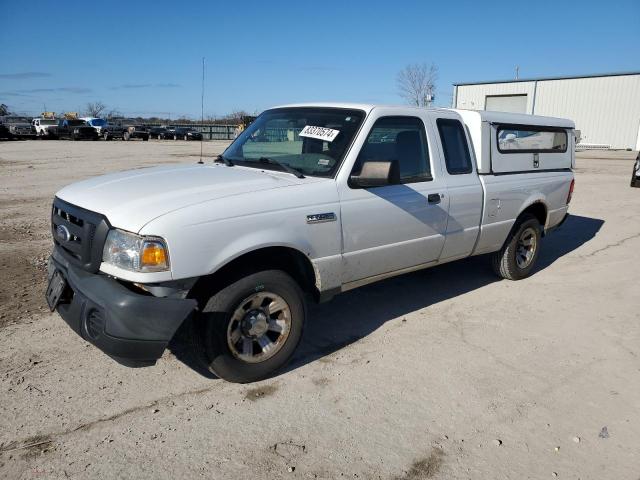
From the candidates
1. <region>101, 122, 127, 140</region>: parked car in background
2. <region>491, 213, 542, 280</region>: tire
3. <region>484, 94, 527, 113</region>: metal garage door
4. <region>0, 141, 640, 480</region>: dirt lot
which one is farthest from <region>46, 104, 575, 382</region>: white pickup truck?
<region>484, 94, 527, 113</region>: metal garage door

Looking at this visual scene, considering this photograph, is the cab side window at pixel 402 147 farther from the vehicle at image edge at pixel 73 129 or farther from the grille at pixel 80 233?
the vehicle at image edge at pixel 73 129

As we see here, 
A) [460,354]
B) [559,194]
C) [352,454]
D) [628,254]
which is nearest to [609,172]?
[628,254]

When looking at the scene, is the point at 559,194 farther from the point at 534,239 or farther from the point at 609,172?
the point at 609,172

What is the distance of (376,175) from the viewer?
3.73 metres

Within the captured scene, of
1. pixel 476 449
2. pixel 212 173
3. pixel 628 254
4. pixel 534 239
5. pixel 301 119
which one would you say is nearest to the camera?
pixel 476 449

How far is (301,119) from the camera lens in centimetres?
443

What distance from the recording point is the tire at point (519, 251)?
585 cm

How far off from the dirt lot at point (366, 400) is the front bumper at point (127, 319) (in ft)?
1.51

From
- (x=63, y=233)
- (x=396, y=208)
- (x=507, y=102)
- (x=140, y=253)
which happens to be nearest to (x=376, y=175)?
(x=396, y=208)

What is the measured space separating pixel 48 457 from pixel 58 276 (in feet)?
4.02

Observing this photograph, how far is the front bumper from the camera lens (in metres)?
2.91

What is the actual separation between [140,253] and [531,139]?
473 centimetres

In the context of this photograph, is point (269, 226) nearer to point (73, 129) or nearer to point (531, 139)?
point (531, 139)

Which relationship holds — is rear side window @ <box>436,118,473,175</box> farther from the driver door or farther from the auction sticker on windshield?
the auction sticker on windshield
